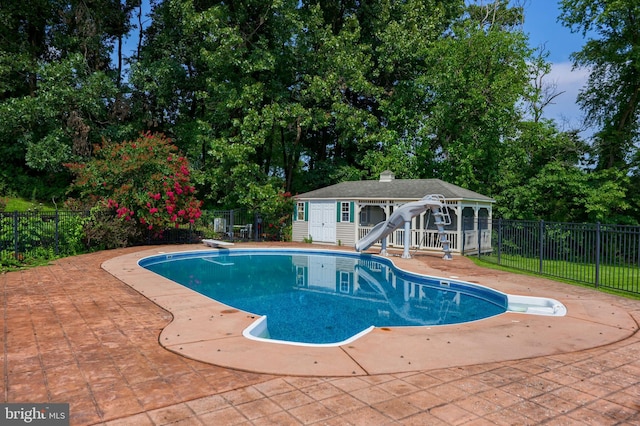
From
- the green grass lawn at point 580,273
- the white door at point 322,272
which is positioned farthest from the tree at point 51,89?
the green grass lawn at point 580,273

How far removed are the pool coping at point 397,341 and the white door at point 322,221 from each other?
13100 millimetres

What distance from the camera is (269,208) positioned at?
2233 centimetres

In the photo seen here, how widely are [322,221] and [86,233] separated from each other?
10930 mm

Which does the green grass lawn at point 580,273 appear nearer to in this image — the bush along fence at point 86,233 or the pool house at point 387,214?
the pool house at point 387,214

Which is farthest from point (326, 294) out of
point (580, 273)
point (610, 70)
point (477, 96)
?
point (610, 70)

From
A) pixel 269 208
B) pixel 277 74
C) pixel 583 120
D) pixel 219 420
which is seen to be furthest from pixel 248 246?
pixel 583 120

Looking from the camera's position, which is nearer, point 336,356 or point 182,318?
point 336,356

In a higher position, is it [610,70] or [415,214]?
[610,70]

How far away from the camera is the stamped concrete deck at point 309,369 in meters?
3.65

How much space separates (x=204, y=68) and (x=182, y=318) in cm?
2445

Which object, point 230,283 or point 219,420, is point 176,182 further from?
point 219,420

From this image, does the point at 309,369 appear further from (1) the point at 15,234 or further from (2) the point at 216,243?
(2) the point at 216,243

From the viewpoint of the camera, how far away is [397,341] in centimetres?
577

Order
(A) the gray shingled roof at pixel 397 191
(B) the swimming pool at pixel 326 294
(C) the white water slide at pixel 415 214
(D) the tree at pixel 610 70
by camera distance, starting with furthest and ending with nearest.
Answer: (D) the tree at pixel 610 70, (A) the gray shingled roof at pixel 397 191, (C) the white water slide at pixel 415 214, (B) the swimming pool at pixel 326 294
